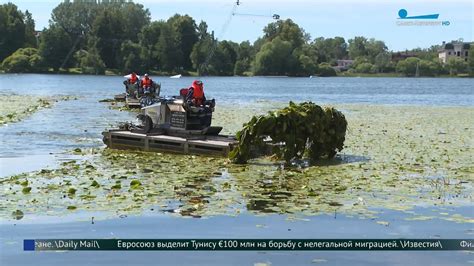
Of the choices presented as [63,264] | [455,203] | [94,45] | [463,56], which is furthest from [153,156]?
[463,56]

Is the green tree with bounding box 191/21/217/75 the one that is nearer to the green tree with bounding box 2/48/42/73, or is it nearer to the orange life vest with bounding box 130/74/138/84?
the green tree with bounding box 2/48/42/73

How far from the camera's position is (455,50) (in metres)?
190

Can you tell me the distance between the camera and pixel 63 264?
29.8 ft

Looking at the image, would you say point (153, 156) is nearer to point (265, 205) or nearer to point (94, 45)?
point (265, 205)

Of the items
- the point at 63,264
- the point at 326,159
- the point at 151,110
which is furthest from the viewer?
the point at 151,110

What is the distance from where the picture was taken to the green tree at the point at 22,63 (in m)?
144

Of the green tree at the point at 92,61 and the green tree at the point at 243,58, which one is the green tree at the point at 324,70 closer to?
the green tree at the point at 243,58

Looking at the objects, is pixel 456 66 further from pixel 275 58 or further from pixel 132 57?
pixel 132 57

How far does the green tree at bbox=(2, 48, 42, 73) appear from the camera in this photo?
5652 inches

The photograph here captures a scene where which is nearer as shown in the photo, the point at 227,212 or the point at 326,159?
the point at 227,212

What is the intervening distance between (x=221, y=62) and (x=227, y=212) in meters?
141

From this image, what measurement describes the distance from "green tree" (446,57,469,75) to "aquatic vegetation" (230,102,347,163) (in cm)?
16882

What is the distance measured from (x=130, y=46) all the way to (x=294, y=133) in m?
121

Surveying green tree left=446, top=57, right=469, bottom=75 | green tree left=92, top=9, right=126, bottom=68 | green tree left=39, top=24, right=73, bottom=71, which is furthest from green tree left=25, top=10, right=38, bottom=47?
green tree left=446, top=57, right=469, bottom=75
